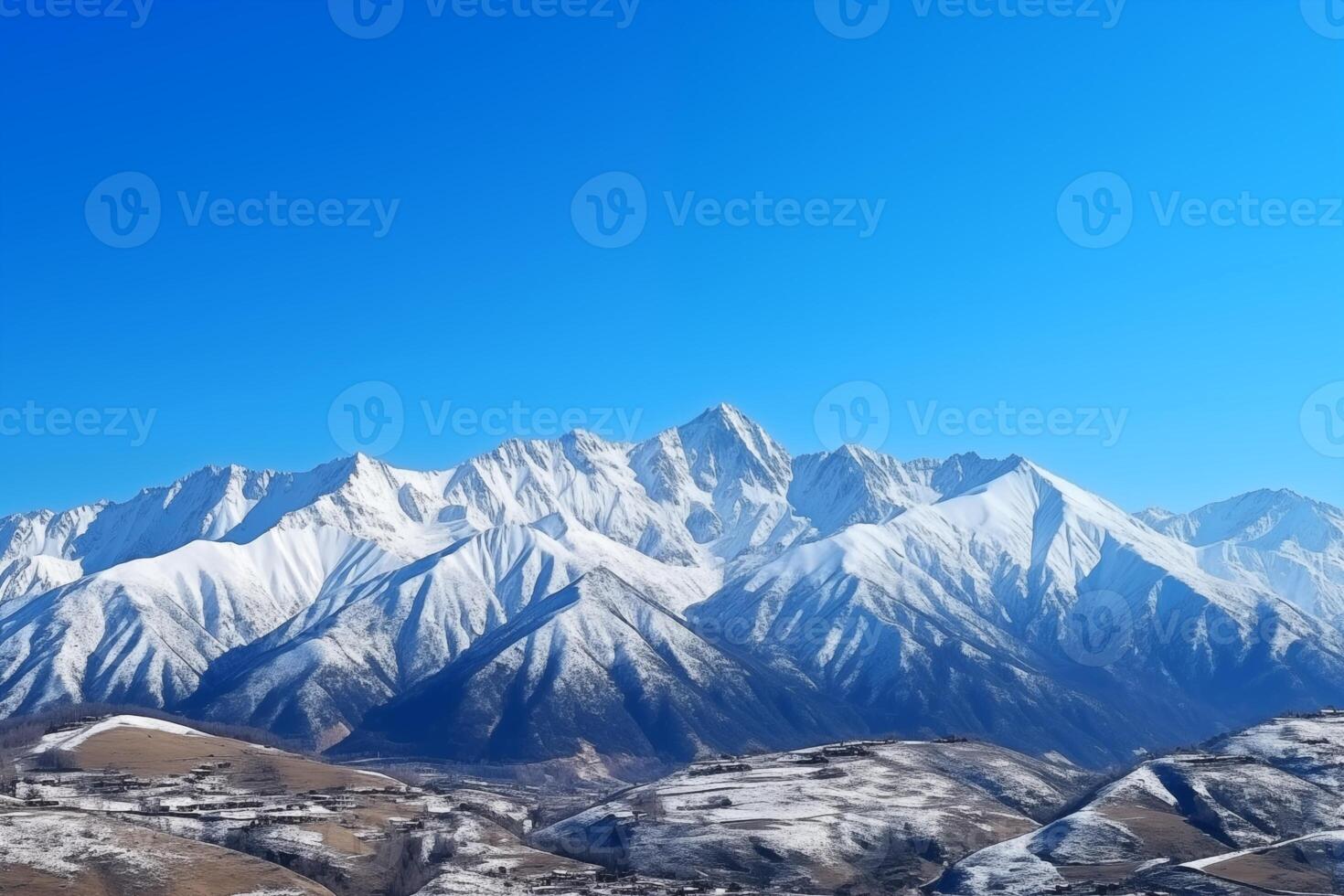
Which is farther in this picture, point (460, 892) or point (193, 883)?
point (460, 892)

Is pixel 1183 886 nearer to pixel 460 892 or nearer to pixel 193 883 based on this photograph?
pixel 460 892

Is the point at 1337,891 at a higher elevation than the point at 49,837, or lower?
lower

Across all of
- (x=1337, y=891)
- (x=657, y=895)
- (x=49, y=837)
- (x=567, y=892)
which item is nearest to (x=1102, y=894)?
(x=1337, y=891)

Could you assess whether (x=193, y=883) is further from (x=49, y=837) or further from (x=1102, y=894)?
(x=1102, y=894)

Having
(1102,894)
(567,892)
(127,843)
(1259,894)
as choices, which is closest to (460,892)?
(567,892)

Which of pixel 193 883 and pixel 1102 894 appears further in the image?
pixel 1102 894

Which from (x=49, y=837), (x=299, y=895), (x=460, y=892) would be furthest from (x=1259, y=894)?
(x=49, y=837)

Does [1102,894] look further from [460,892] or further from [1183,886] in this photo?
[460,892]

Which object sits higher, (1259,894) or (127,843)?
(127,843)

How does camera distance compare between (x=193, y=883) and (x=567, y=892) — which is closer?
(x=193, y=883)
